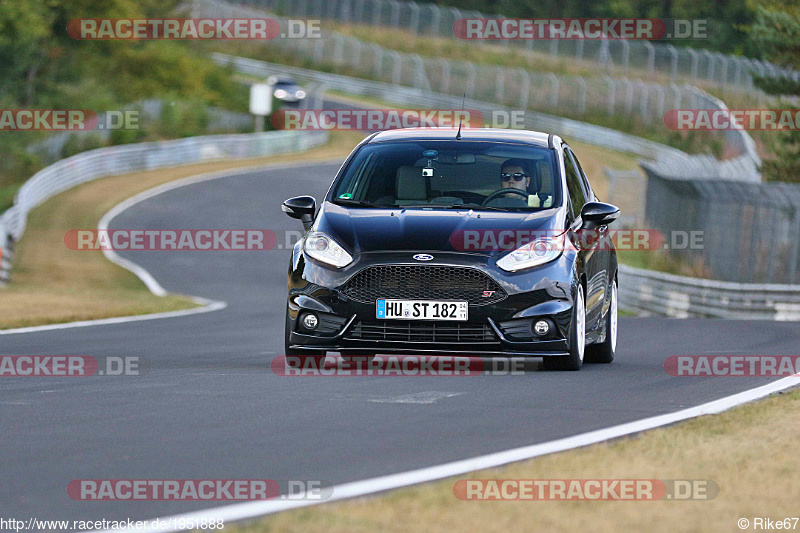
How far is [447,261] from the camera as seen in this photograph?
10391 millimetres

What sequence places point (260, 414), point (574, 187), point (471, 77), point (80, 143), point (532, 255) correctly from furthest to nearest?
point (471, 77)
point (80, 143)
point (574, 187)
point (532, 255)
point (260, 414)

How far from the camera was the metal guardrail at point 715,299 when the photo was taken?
906 inches

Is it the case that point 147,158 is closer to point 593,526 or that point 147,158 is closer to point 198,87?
point 198,87

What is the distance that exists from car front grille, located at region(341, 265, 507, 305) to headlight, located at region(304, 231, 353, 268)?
0.17m

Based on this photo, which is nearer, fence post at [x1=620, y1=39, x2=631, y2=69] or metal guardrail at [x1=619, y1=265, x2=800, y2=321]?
metal guardrail at [x1=619, y1=265, x2=800, y2=321]

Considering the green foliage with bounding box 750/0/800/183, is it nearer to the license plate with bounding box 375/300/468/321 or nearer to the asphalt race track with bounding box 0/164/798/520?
the asphalt race track with bounding box 0/164/798/520

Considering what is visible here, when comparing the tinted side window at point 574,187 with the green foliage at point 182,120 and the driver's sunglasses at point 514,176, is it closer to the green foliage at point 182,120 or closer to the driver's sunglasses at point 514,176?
the driver's sunglasses at point 514,176

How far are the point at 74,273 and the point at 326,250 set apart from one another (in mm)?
20073

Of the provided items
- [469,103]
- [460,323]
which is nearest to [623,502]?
[460,323]

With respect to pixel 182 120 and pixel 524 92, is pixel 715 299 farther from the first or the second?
pixel 524 92

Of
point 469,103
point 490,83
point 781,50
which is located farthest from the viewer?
point 469,103

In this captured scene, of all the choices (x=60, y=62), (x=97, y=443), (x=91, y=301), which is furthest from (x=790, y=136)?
(x=60, y=62)

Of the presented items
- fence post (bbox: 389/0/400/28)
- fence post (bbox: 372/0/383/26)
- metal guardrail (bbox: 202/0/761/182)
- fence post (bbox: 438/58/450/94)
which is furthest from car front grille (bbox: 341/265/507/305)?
fence post (bbox: 372/0/383/26)

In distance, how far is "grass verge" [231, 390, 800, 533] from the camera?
209 inches
